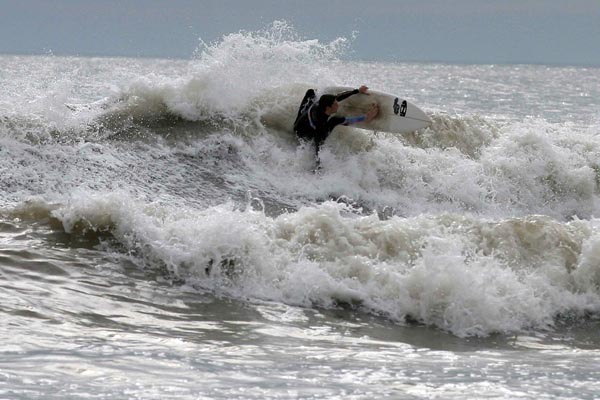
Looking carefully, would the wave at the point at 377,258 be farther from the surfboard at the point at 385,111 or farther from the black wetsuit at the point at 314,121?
the surfboard at the point at 385,111

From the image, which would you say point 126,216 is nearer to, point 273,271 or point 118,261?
point 118,261

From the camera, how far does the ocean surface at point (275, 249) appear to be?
5566 mm

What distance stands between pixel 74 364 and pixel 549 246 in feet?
17.5

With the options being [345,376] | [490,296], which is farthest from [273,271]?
[345,376]

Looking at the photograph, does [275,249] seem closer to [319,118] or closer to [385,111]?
[319,118]

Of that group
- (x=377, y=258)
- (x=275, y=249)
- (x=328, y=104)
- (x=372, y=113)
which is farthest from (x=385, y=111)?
(x=275, y=249)

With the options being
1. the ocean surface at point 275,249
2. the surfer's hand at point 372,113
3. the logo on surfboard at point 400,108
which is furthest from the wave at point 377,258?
the logo on surfboard at point 400,108

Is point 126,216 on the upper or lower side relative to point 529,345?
upper

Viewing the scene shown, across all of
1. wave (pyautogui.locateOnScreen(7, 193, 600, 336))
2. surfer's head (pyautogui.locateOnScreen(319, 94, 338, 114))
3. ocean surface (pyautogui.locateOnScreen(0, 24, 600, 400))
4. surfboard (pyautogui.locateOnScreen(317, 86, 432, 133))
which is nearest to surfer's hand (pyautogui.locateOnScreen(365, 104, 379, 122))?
surfboard (pyautogui.locateOnScreen(317, 86, 432, 133))

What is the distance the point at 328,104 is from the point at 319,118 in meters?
0.29

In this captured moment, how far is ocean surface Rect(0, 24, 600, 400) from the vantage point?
5.57m

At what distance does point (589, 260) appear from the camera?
8.70m

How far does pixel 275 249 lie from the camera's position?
8430 mm

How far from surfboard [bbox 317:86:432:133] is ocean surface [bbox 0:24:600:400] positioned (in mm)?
251
